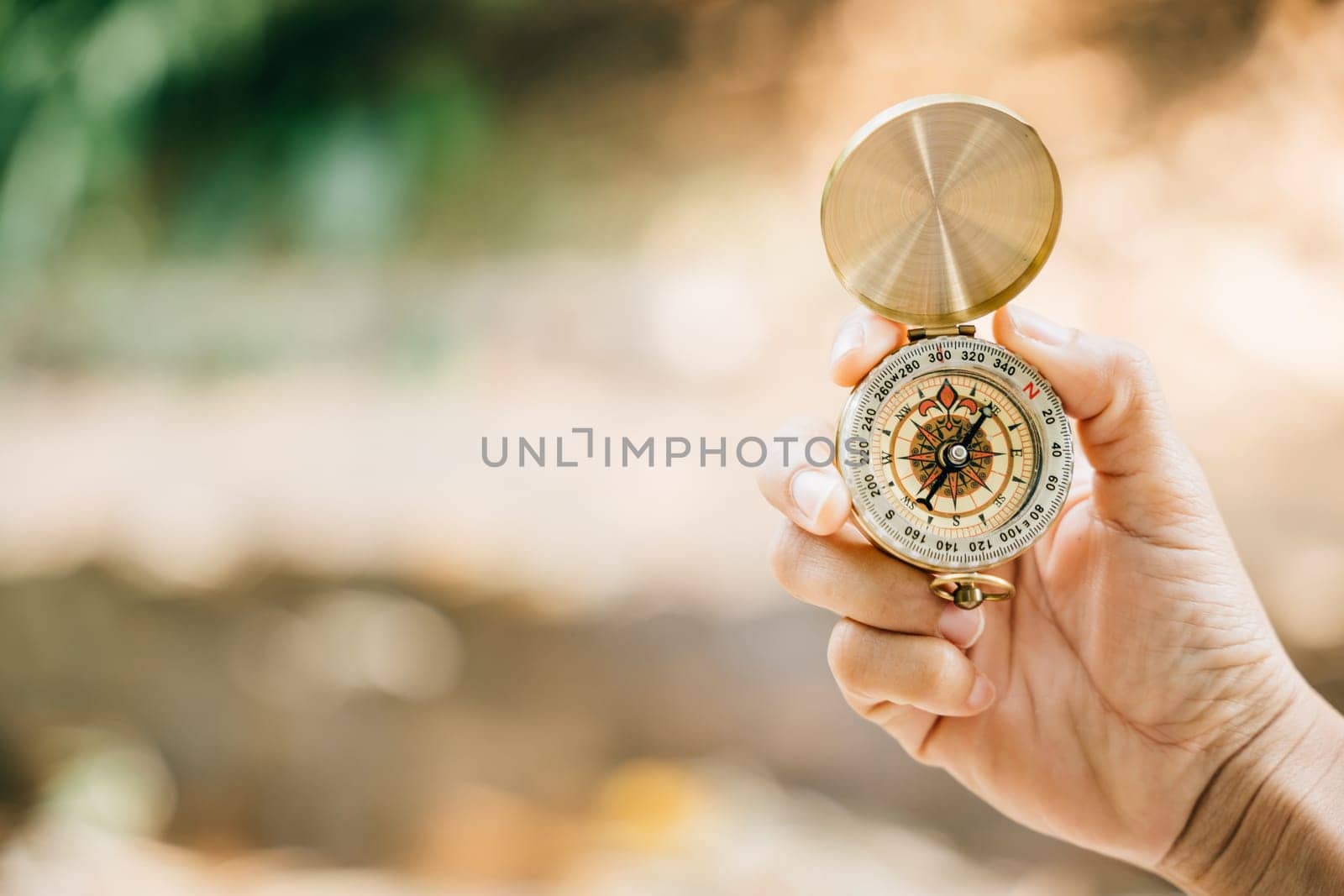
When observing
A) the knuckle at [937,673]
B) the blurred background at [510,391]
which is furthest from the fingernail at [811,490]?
the blurred background at [510,391]

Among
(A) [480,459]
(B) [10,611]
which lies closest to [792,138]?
(A) [480,459]

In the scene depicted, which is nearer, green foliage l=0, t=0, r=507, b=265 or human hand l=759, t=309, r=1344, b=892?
human hand l=759, t=309, r=1344, b=892

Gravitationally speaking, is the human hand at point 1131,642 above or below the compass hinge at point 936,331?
below

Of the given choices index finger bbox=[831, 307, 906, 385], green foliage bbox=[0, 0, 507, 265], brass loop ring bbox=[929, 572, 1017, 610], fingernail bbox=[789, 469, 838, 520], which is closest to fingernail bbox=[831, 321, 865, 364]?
index finger bbox=[831, 307, 906, 385]

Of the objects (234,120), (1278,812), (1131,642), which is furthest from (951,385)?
(234,120)

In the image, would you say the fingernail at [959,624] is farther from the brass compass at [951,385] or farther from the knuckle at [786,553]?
the knuckle at [786,553]

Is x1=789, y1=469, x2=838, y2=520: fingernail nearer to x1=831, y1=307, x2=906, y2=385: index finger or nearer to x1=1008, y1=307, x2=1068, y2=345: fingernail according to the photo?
x1=831, y1=307, x2=906, y2=385: index finger
